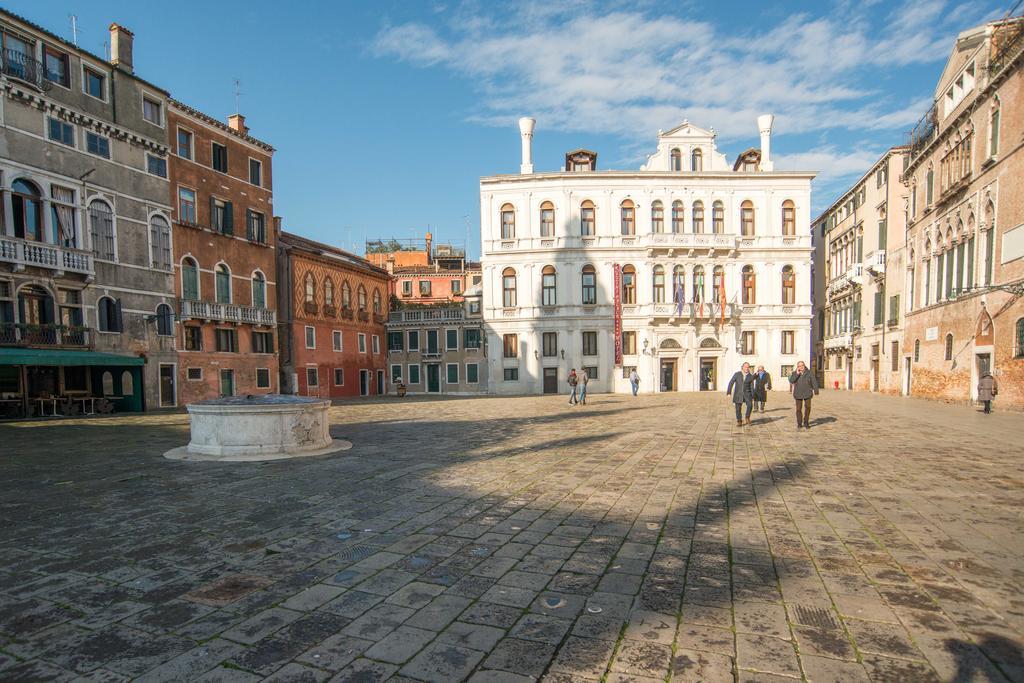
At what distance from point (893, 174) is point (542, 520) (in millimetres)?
34990

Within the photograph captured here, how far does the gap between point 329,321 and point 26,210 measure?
17.6 meters

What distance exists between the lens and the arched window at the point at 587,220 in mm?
36438

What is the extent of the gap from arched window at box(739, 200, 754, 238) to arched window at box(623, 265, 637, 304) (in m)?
8.03

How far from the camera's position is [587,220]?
120 feet

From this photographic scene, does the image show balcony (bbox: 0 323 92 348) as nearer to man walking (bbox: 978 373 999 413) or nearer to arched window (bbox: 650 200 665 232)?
arched window (bbox: 650 200 665 232)

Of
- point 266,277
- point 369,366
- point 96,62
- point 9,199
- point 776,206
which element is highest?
point 96,62

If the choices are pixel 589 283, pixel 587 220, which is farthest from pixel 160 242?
pixel 587 220

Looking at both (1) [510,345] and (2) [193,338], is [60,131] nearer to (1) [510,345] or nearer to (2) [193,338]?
(2) [193,338]

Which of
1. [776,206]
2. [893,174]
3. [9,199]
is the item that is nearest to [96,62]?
[9,199]

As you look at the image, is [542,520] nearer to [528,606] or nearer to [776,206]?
[528,606]

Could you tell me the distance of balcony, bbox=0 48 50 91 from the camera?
19.9 m

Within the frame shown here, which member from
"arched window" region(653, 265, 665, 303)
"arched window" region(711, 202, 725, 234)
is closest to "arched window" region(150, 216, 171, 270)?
"arched window" region(653, 265, 665, 303)

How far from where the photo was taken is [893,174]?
3072cm

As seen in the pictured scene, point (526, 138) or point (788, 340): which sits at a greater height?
point (526, 138)
